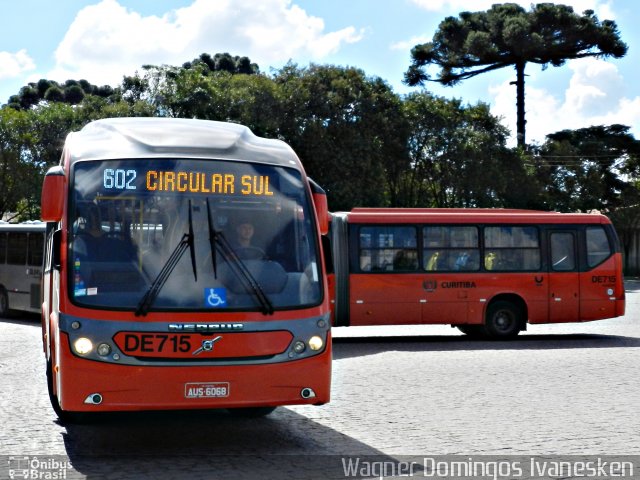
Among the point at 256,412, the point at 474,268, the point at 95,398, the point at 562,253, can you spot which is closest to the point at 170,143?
the point at 95,398

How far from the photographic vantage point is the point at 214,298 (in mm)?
8625

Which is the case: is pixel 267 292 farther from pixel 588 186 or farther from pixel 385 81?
pixel 588 186

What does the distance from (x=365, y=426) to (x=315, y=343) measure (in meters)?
1.51

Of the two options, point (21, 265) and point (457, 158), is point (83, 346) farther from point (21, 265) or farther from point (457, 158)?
point (457, 158)

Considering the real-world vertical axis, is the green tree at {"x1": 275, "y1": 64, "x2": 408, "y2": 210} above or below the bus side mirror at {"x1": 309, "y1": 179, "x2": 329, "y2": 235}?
above

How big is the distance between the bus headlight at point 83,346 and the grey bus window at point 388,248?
12.8m

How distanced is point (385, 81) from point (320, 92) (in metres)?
4.25

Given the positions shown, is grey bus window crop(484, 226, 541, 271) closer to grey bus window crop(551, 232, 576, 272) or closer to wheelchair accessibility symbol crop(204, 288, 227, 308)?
grey bus window crop(551, 232, 576, 272)

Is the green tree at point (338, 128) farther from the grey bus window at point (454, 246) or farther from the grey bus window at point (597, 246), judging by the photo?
the grey bus window at point (454, 246)

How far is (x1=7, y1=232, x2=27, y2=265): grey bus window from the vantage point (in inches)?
1037

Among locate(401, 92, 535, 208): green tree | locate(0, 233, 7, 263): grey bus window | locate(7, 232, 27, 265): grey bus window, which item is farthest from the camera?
locate(401, 92, 535, 208): green tree

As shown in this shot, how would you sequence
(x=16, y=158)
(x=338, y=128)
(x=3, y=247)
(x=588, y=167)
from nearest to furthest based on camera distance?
1. (x=3, y=247)
2. (x=338, y=128)
3. (x=16, y=158)
4. (x=588, y=167)

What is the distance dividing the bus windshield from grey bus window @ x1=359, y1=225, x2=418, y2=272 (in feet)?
38.5

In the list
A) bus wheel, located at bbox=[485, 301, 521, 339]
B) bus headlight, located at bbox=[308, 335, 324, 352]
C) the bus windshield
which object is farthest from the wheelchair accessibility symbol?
bus wheel, located at bbox=[485, 301, 521, 339]
